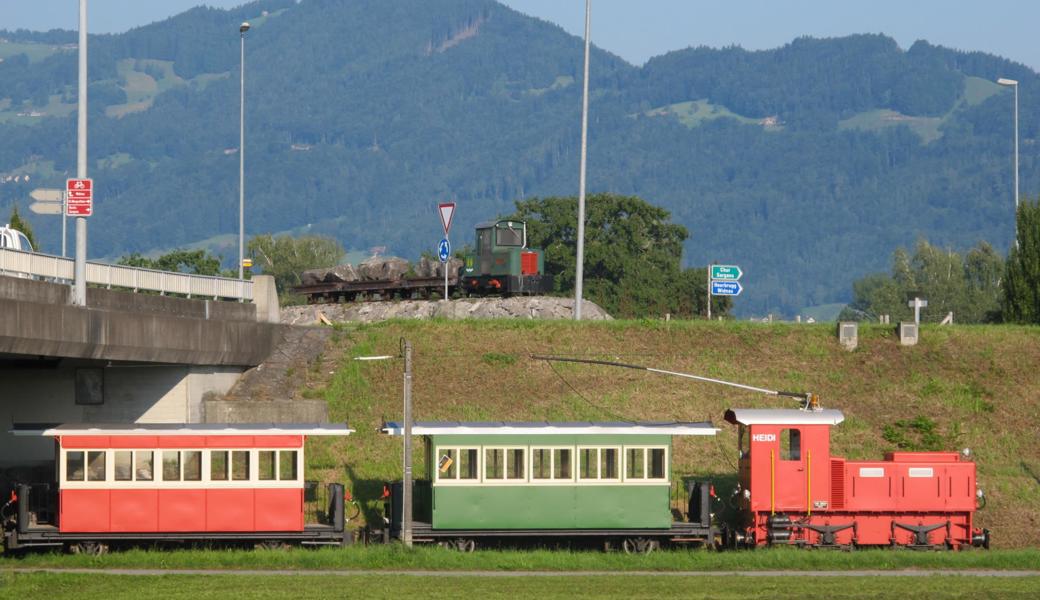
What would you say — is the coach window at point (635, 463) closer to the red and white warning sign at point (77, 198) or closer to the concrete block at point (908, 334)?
the red and white warning sign at point (77, 198)

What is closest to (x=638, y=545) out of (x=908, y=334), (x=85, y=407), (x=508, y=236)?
(x=85, y=407)

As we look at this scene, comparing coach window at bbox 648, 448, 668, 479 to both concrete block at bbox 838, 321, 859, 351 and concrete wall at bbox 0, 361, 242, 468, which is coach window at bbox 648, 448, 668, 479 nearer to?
concrete wall at bbox 0, 361, 242, 468

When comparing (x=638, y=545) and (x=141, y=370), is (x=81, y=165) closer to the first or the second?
(x=141, y=370)

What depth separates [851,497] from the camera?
127 ft

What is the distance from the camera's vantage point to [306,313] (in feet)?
202

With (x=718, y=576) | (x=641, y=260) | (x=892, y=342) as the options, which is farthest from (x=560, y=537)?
(x=641, y=260)

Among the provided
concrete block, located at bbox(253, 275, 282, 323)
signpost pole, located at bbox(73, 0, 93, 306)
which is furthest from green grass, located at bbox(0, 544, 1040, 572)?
concrete block, located at bbox(253, 275, 282, 323)

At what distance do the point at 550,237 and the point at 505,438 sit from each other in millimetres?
87138

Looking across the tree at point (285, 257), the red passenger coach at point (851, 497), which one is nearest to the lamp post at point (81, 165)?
the red passenger coach at point (851, 497)

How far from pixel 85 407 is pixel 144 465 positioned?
24.1 feet

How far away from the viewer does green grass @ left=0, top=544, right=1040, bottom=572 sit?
3425cm

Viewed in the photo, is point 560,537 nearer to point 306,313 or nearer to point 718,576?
point 718,576

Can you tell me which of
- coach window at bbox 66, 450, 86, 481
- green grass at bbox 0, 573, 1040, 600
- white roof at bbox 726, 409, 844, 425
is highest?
white roof at bbox 726, 409, 844, 425

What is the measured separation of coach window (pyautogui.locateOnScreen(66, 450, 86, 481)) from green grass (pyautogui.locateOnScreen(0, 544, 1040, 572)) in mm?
1823
